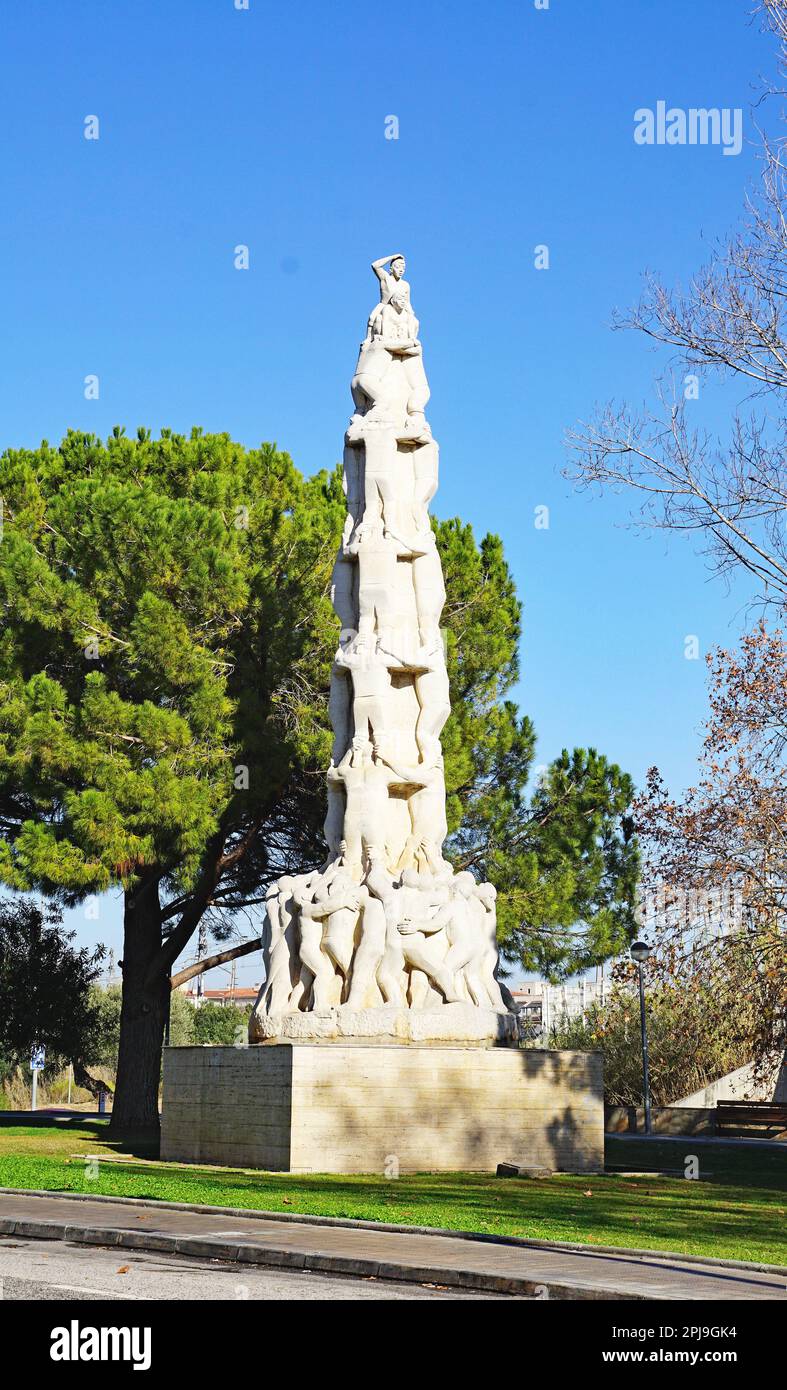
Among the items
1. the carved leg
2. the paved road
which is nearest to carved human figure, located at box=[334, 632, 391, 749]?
the carved leg

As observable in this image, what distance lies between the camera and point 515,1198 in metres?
13.6

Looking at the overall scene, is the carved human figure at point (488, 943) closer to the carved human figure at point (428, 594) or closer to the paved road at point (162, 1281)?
the carved human figure at point (428, 594)

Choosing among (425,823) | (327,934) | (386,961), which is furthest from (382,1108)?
(425,823)

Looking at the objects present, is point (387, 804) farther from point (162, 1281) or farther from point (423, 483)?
point (162, 1281)

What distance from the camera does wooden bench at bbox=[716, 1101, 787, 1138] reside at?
25.9 m

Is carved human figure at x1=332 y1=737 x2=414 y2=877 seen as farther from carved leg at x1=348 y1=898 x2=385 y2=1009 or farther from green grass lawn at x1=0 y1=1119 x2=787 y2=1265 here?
green grass lawn at x1=0 y1=1119 x2=787 y2=1265

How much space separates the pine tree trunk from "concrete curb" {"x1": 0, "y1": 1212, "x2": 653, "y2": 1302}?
15.0m

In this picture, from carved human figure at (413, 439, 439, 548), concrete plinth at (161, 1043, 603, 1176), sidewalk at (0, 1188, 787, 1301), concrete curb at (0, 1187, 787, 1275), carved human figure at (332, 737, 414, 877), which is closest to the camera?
sidewalk at (0, 1188, 787, 1301)

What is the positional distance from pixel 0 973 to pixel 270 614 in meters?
9.54

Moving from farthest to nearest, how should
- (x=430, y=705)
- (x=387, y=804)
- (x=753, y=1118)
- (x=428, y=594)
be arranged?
(x=753, y=1118) < (x=428, y=594) < (x=430, y=705) < (x=387, y=804)

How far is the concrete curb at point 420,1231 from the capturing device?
9.21m

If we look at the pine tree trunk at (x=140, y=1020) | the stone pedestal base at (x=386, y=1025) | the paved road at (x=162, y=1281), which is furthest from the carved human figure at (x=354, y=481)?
the paved road at (x=162, y=1281)

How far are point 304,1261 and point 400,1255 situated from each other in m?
0.60
